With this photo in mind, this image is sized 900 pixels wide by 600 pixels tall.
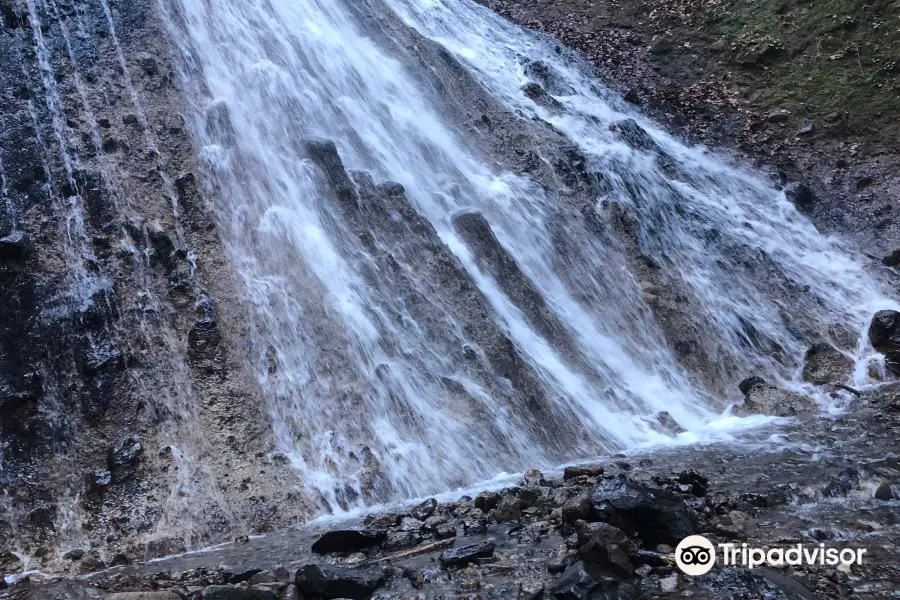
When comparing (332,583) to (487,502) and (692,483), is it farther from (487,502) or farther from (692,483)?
(692,483)

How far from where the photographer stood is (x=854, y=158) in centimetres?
1516

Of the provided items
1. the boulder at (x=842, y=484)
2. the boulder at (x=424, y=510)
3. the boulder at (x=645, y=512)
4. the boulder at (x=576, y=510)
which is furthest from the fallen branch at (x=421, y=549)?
the boulder at (x=842, y=484)

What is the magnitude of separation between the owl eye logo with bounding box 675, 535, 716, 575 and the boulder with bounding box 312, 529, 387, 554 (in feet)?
9.37

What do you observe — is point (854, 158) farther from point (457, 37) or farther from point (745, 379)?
point (457, 37)

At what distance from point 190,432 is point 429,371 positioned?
346 centimetres

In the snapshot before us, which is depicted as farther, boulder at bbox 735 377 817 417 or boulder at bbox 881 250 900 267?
boulder at bbox 881 250 900 267

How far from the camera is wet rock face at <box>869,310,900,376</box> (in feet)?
36.8

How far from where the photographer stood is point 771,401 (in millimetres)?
10656

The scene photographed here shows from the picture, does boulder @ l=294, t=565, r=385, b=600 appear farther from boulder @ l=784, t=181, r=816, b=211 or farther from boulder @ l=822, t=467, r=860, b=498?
boulder @ l=784, t=181, r=816, b=211

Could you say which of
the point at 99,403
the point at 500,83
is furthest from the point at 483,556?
the point at 500,83

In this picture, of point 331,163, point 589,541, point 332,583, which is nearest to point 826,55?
point 331,163

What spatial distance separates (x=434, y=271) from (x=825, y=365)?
6.77 metres

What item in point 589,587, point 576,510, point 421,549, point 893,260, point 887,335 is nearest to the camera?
point 589,587

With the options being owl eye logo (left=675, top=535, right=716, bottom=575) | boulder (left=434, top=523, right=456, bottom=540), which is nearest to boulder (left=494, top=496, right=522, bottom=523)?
boulder (left=434, top=523, right=456, bottom=540)
